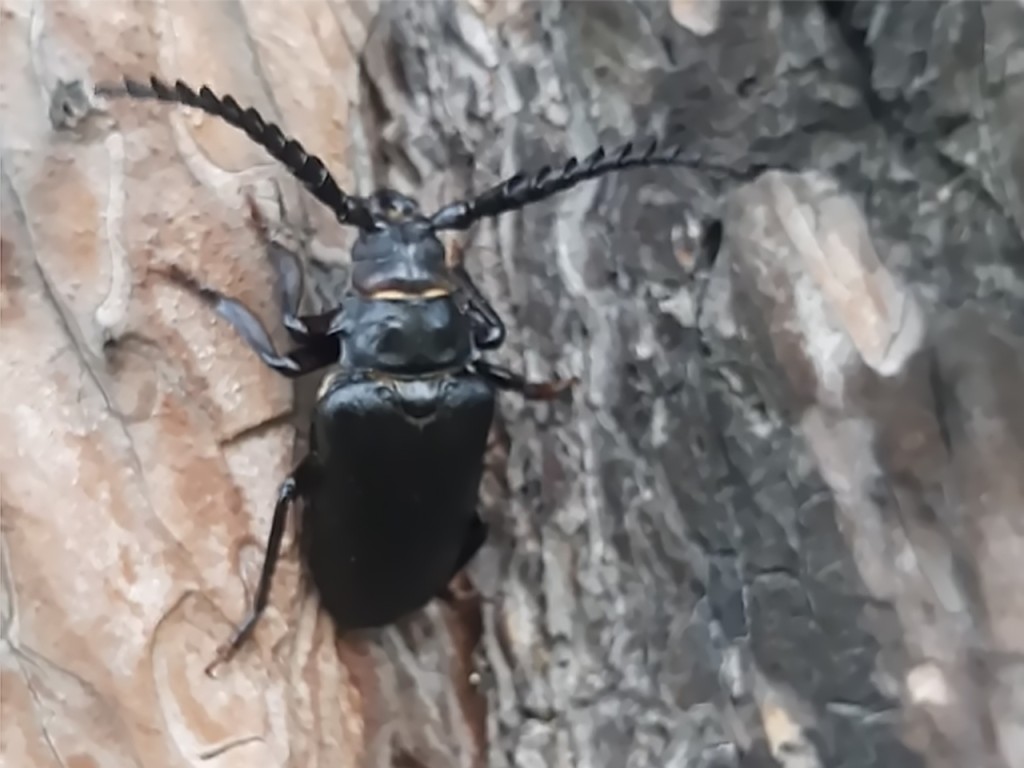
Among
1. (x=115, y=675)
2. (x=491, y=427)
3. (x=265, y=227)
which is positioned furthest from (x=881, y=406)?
(x=115, y=675)

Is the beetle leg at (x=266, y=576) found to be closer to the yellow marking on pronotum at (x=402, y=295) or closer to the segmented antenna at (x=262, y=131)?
the yellow marking on pronotum at (x=402, y=295)

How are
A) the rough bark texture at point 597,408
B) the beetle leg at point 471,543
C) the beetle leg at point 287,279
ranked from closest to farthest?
the rough bark texture at point 597,408 < the beetle leg at point 287,279 < the beetle leg at point 471,543

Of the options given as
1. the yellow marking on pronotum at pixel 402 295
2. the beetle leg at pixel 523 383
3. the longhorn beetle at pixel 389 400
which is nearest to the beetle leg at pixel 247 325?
the longhorn beetle at pixel 389 400

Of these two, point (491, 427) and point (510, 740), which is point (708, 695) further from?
point (491, 427)

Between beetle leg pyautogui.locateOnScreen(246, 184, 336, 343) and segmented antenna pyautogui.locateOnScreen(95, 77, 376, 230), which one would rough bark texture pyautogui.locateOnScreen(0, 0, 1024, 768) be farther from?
segmented antenna pyautogui.locateOnScreen(95, 77, 376, 230)

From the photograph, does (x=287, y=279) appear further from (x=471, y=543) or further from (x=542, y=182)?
(x=471, y=543)

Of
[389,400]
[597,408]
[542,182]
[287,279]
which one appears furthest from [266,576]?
[542,182]

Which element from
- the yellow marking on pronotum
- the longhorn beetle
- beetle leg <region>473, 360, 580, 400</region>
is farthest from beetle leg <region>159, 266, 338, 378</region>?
beetle leg <region>473, 360, 580, 400</region>
